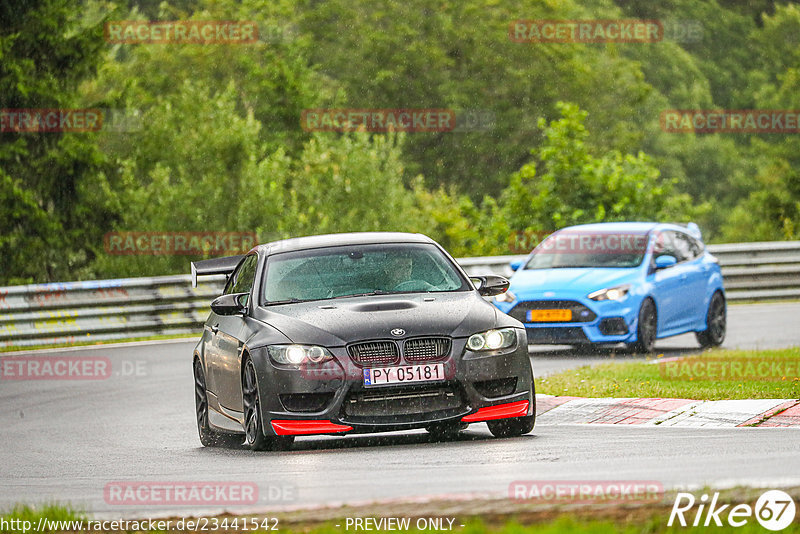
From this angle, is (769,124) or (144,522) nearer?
(144,522)

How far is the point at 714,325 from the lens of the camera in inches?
787

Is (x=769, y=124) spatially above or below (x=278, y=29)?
below

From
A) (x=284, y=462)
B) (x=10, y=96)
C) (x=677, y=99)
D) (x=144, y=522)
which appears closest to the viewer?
(x=144, y=522)

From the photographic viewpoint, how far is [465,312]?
10.5m

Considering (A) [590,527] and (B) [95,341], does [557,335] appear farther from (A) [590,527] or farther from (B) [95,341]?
(A) [590,527]

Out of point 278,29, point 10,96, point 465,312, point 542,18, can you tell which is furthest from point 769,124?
point 465,312

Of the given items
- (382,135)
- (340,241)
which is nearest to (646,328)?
(340,241)

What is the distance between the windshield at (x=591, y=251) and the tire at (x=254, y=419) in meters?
9.34

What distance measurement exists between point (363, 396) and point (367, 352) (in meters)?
0.29

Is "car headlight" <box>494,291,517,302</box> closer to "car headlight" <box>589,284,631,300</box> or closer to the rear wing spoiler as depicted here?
"car headlight" <box>589,284,631,300</box>

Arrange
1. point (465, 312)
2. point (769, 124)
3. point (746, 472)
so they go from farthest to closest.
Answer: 1. point (769, 124)
2. point (465, 312)
3. point (746, 472)

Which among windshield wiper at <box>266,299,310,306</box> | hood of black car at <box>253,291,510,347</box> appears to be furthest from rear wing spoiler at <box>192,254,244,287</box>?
hood of black car at <box>253,291,510,347</box>

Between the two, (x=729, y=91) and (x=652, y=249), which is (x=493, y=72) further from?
(x=652, y=249)

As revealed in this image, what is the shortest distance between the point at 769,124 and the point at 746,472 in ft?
244
